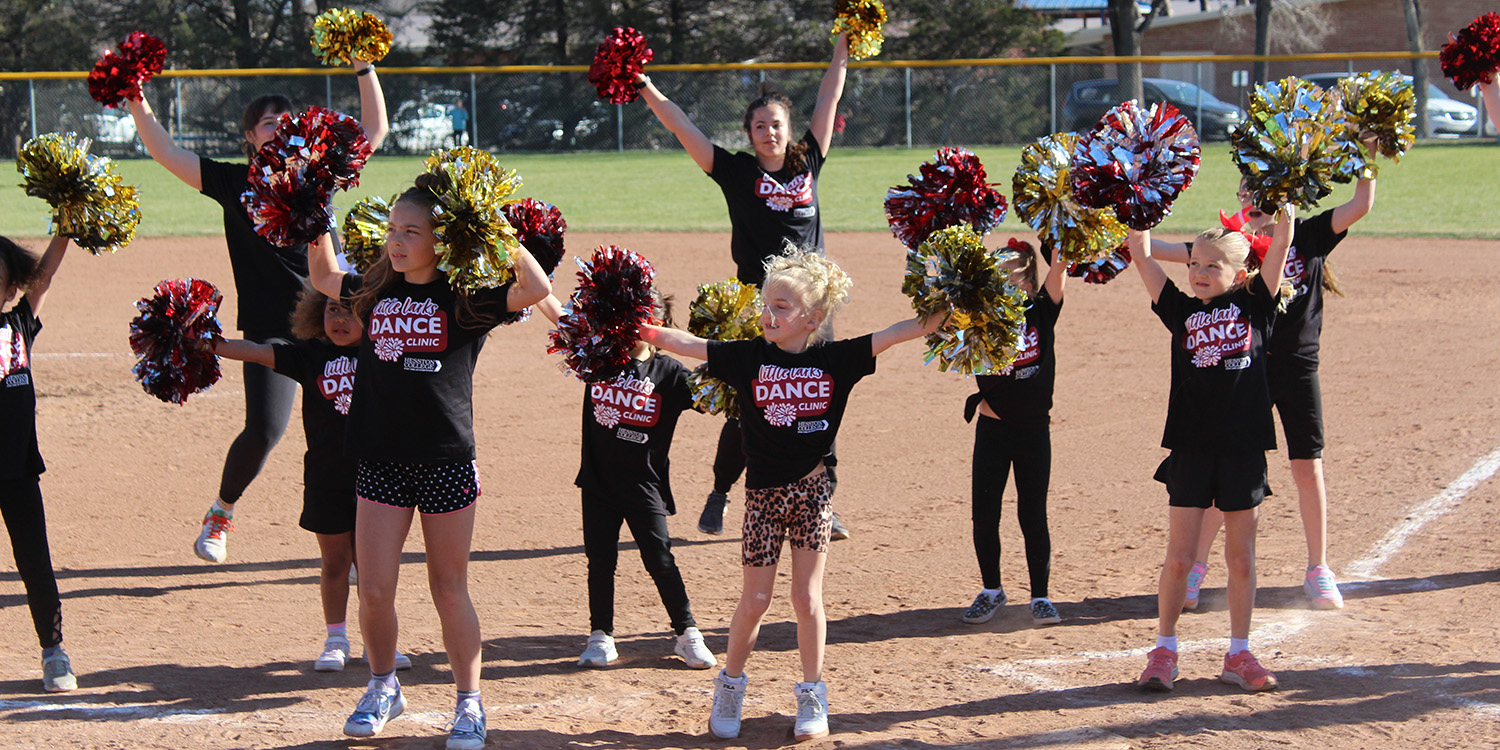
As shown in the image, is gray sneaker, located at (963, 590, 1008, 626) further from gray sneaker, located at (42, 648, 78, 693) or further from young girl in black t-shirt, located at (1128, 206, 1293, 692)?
gray sneaker, located at (42, 648, 78, 693)

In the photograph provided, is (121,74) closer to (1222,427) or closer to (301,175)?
(301,175)

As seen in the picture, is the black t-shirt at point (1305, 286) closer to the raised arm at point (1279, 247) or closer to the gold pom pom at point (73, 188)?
the raised arm at point (1279, 247)

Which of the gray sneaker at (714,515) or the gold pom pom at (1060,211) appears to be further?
the gray sneaker at (714,515)

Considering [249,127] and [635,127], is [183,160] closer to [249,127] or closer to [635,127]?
[249,127]

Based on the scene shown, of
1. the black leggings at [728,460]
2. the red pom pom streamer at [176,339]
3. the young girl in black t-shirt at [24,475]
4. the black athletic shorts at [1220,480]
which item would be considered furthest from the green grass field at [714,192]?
the black athletic shorts at [1220,480]

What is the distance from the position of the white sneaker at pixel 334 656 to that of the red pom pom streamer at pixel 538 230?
152cm

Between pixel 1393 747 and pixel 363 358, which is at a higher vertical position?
pixel 363 358

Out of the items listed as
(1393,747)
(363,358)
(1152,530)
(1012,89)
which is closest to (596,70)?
(363,358)

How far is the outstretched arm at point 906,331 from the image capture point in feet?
12.8

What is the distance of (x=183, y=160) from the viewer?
4.87 m

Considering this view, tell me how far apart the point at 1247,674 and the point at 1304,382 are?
4.76ft

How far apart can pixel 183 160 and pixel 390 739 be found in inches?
91.2

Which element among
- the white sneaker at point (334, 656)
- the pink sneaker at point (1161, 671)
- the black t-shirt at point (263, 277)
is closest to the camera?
the pink sneaker at point (1161, 671)


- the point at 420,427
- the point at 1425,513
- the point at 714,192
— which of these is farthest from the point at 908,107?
the point at 420,427
